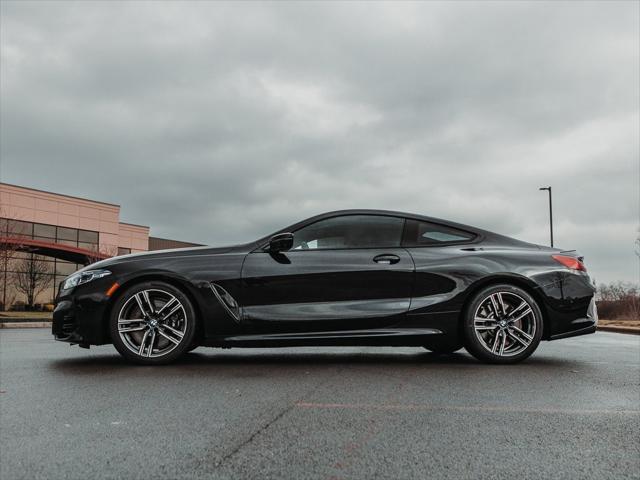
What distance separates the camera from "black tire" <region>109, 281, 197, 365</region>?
534 cm

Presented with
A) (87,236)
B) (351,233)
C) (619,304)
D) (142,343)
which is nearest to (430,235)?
(351,233)

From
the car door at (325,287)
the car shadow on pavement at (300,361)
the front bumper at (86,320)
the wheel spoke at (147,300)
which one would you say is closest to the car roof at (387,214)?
the car door at (325,287)

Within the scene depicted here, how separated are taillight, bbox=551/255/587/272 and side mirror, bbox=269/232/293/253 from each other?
2591 mm

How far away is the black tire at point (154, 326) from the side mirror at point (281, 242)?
0.91 m

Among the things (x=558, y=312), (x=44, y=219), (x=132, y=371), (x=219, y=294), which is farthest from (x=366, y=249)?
(x=44, y=219)

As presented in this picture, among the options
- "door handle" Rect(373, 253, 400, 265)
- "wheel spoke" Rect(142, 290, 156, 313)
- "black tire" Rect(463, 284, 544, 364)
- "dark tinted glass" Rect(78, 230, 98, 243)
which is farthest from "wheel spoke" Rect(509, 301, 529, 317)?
"dark tinted glass" Rect(78, 230, 98, 243)

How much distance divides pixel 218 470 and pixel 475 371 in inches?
125

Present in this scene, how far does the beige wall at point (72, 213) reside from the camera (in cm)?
4455

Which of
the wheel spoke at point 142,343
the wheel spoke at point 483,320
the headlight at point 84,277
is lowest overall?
the wheel spoke at point 142,343

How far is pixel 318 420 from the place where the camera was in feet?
11.0

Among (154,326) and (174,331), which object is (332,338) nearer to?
(174,331)

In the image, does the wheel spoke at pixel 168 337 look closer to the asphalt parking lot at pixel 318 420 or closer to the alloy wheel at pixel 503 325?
the asphalt parking lot at pixel 318 420

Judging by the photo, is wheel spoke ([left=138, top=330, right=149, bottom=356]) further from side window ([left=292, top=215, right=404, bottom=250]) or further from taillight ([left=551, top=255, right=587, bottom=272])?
taillight ([left=551, top=255, right=587, bottom=272])

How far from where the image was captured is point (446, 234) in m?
5.91
